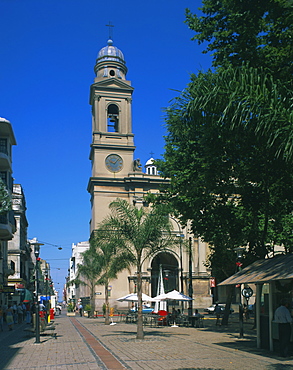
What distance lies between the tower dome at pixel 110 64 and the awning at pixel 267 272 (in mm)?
51460

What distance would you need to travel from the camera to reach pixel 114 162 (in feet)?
207

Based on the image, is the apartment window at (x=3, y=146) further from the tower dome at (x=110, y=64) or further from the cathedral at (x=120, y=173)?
the tower dome at (x=110, y=64)

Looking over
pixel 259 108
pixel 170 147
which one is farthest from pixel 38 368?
pixel 170 147

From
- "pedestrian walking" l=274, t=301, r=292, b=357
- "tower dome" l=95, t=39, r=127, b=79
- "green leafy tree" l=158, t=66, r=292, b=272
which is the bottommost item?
"pedestrian walking" l=274, t=301, r=292, b=357

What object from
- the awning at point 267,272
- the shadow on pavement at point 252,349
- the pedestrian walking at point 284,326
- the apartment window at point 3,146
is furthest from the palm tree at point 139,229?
the apartment window at point 3,146

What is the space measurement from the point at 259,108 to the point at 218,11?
9360mm

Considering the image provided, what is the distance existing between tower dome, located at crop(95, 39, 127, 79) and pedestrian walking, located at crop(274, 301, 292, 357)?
54.3m

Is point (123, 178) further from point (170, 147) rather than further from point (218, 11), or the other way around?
point (218, 11)

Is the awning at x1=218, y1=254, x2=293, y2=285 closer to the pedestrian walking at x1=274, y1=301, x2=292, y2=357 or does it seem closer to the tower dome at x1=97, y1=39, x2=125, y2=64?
the pedestrian walking at x1=274, y1=301, x2=292, y2=357

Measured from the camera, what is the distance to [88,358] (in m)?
15.0

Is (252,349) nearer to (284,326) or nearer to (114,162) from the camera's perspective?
(284,326)

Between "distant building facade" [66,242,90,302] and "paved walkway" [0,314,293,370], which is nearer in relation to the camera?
"paved walkway" [0,314,293,370]

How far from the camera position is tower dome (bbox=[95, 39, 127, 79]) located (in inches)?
2564

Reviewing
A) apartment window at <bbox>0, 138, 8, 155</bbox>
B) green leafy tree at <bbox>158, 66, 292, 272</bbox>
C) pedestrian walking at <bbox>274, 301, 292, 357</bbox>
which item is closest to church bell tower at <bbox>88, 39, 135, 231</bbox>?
apartment window at <bbox>0, 138, 8, 155</bbox>
